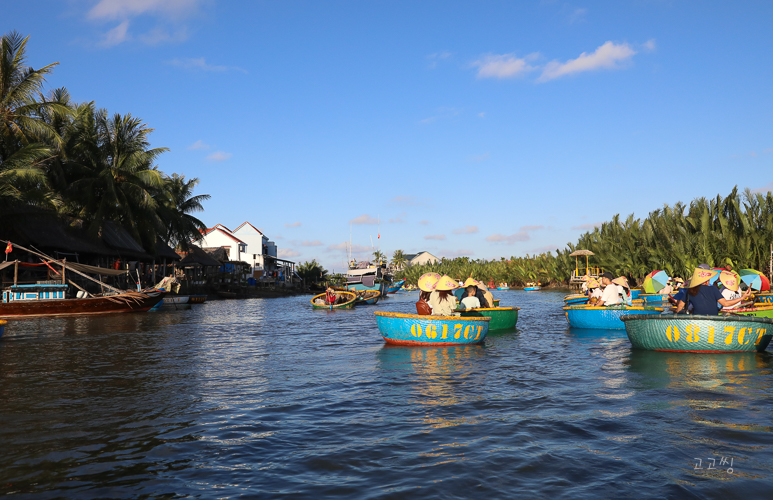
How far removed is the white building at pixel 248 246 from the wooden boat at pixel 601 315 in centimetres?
5537

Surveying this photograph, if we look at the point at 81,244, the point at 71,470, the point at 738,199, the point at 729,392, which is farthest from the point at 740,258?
the point at 81,244

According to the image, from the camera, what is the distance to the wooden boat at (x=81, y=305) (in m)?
25.5

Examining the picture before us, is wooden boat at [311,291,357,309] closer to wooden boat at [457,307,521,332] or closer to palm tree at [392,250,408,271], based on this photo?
wooden boat at [457,307,521,332]

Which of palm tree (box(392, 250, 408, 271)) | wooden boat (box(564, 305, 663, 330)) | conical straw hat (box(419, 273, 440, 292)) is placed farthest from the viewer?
palm tree (box(392, 250, 408, 271))

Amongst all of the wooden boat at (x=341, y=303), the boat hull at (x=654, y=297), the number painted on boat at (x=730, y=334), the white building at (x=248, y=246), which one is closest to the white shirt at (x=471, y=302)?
the number painted on boat at (x=730, y=334)

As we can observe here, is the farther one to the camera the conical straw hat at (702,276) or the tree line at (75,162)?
the tree line at (75,162)

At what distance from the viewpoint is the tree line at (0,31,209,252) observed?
91.0ft

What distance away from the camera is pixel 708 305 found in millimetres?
12148

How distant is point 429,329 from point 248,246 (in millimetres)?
62330

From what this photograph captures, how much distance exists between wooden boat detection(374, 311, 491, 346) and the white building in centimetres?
5668

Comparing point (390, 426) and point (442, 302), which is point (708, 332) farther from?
point (390, 426)

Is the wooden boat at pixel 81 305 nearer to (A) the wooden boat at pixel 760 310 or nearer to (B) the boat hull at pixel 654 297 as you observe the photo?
(B) the boat hull at pixel 654 297

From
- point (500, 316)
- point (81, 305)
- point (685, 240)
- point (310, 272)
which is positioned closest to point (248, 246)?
point (310, 272)

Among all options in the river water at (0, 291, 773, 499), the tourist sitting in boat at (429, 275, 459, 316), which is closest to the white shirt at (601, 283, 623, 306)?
the river water at (0, 291, 773, 499)
